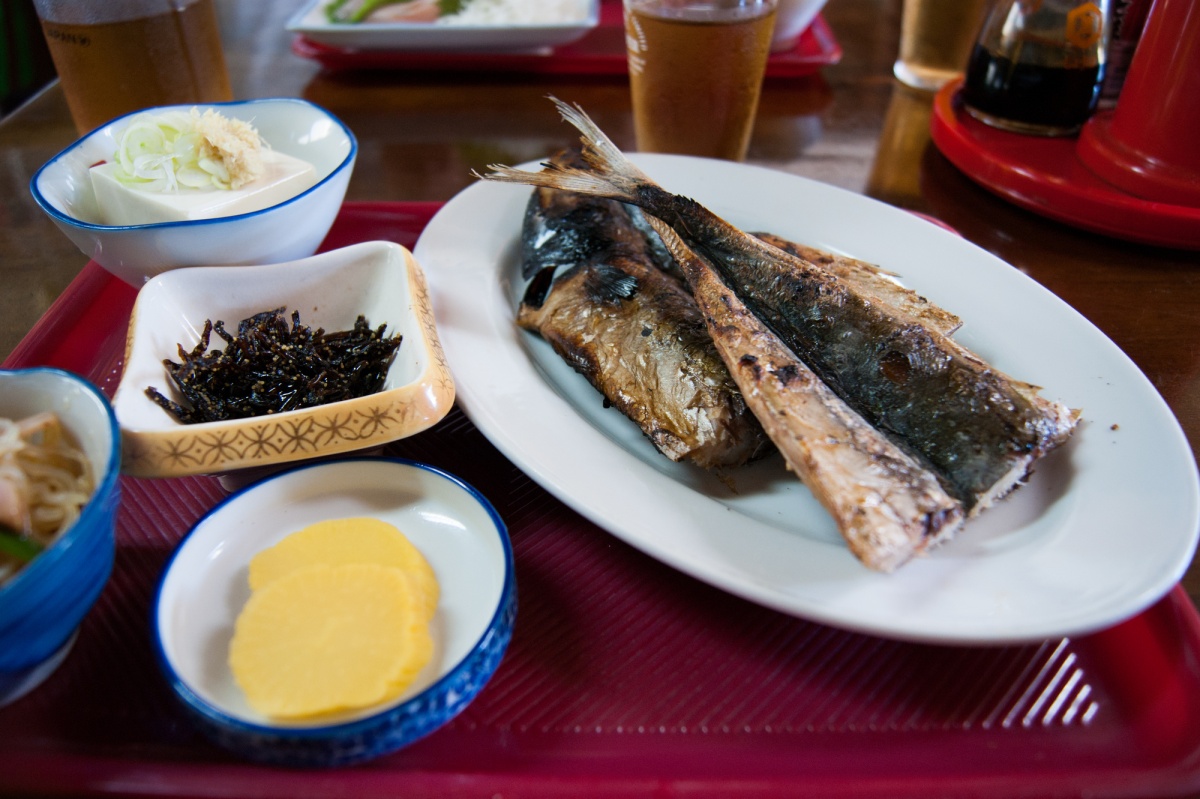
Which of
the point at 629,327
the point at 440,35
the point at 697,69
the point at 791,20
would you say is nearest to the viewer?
the point at 629,327

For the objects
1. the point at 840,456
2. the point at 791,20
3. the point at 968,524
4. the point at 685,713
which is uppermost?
the point at 791,20

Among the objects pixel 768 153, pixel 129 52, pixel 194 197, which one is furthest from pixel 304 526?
pixel 768 153

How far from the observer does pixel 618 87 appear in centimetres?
341

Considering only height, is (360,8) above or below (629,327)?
above

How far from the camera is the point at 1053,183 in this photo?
2.42 meters

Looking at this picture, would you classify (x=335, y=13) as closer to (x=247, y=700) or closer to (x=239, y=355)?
(x=239, y=355)

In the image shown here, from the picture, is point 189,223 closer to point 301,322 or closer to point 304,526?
point 301,322

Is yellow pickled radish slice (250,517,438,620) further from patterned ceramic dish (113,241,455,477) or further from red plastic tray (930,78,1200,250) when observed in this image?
red plastic tray (930,78,1200,250)

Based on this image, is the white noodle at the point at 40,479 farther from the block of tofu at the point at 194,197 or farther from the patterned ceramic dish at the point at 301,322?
the block of tofu at the point at 194,197

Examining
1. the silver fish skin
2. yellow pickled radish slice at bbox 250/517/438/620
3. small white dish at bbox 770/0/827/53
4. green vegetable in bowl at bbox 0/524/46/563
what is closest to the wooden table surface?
small white dish at bbox 770/0/827/53

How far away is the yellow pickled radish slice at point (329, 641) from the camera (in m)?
1.00

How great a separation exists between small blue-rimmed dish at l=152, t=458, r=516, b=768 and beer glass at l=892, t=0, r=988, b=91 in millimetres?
3189

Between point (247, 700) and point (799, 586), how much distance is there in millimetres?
812

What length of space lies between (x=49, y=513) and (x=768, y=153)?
8.67 ft
